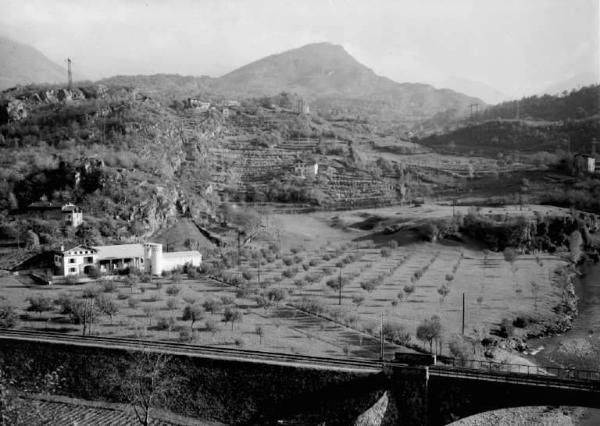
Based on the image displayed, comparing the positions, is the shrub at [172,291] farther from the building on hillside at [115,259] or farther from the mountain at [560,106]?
the mountain at [560,106]

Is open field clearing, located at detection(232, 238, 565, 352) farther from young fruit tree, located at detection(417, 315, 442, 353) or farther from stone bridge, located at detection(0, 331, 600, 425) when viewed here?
stone bridge, located at detection(0, 331, 600, 425)

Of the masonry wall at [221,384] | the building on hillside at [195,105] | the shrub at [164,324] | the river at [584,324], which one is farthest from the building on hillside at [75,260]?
the building on hillside at [195,105]

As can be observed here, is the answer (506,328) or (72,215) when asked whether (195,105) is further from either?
(506,328)

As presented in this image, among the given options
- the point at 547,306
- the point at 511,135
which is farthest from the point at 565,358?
the point at 511,135

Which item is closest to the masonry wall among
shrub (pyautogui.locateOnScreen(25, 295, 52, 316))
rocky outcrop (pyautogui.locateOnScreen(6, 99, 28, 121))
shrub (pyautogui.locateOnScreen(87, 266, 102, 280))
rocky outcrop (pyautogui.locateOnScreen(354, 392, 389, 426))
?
rocky outcrop (pyautogui.locateOnScreen(354, 392, 389, 426))

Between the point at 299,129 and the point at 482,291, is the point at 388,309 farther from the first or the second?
the point at 299,129
